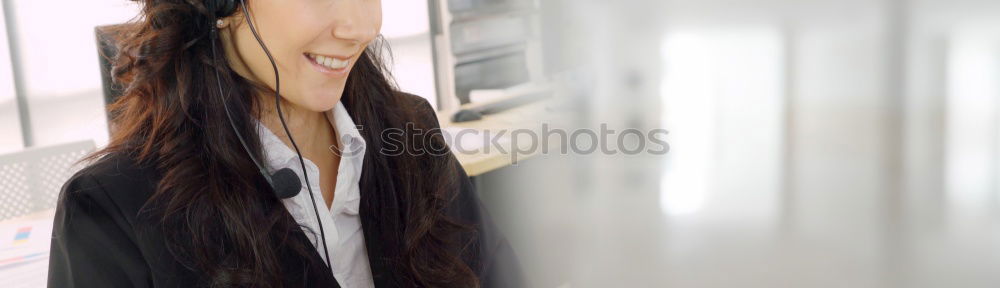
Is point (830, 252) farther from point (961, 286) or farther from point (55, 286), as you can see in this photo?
point (55, 286)

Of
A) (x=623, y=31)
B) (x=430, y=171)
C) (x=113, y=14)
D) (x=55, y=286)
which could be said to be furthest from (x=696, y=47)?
(x=113, y=14)

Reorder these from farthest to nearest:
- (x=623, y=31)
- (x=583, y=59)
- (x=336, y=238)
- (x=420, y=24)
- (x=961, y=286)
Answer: (x=420, y=24) → (x=583, y=59) → (x=623, y=31) → (x=961, y=286) → (x=336, y=238)

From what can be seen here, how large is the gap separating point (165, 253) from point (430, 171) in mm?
337

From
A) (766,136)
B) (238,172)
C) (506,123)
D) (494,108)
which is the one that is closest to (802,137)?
(766,136)

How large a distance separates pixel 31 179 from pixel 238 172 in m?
1.27

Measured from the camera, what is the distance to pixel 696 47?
1.53m

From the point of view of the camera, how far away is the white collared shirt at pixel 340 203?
94 cm

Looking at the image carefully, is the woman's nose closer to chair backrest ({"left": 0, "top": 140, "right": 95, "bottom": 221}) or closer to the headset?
the headset

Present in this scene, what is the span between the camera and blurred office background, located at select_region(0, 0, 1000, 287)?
120 centimetres

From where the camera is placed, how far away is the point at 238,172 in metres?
0.88

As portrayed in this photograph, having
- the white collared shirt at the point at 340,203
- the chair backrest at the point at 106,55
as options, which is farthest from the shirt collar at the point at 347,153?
the chair backrest at the point at 106,55

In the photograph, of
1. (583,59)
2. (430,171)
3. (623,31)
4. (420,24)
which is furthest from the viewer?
(420,24)

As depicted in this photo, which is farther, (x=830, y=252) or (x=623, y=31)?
(x=623, y=31)

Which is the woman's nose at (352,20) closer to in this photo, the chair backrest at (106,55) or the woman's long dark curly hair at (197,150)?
the woman's long dark curly hair at (197,150)
